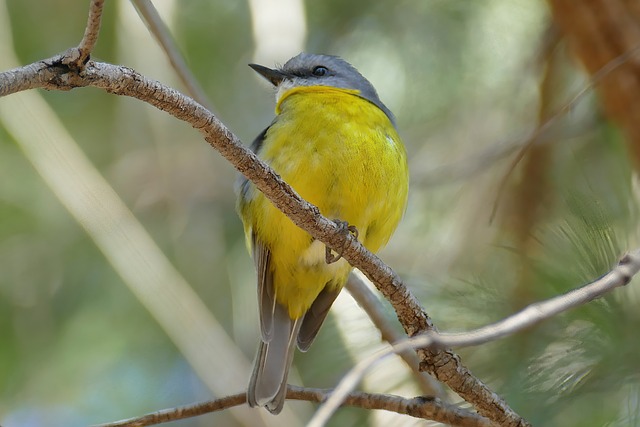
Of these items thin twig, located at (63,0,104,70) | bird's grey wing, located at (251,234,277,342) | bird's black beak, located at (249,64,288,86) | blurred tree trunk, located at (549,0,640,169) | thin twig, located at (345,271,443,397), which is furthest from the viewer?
bird's black beak, located at (249,64,288,86)

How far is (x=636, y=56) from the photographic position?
125 inches

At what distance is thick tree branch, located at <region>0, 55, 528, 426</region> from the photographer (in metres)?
1.58

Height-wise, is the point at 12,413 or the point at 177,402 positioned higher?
the point at 12,413

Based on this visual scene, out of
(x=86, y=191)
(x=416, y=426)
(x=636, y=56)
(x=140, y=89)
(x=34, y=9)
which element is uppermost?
(x=34, y=9)

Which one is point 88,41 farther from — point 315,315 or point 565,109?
point 315,315

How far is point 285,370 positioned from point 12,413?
1.84 metres

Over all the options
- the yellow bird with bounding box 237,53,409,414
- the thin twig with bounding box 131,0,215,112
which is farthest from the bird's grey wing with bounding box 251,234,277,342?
the thin twig with bounding box 131,0,215,112

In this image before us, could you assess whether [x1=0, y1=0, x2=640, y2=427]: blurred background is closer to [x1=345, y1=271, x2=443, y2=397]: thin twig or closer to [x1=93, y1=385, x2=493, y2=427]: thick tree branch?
[x1=345, y1=271, x2=443, y2=397]: thin twig

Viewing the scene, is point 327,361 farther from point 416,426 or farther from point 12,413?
point 12,413

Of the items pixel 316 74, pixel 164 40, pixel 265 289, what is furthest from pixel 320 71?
pixel 265 289

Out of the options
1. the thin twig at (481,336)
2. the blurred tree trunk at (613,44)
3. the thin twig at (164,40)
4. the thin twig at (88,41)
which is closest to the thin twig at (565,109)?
the blurred tree trunk at (613,44)

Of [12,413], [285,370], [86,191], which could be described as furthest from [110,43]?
[285,370]

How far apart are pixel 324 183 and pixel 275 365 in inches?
25.7

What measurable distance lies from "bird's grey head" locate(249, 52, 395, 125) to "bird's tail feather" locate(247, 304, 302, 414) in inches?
41.5
